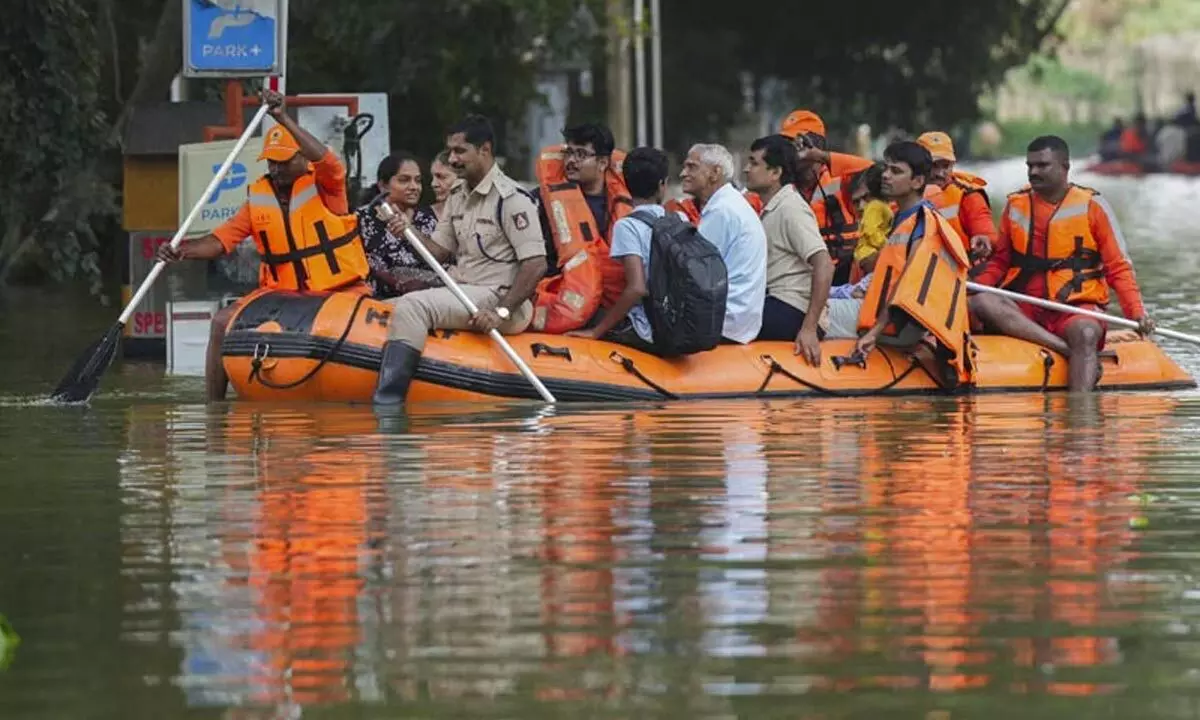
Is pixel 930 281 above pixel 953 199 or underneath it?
underneath

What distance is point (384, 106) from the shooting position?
65.4 feet

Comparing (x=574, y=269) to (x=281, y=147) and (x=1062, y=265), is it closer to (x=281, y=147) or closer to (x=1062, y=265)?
(x=281, y=147)

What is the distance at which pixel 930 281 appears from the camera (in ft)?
52.1

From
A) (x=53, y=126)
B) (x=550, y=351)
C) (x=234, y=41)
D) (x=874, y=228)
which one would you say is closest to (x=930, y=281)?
(x=874, y=228)

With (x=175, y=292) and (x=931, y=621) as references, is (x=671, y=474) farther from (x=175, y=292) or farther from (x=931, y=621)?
(x=175, y=292)

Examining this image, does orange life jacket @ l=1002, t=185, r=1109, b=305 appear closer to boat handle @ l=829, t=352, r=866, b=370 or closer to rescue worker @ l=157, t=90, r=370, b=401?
boat handle @ l=829, t=352, r=866, b=370

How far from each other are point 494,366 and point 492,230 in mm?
709

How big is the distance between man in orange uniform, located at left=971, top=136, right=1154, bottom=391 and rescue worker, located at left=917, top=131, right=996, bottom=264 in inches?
10.3

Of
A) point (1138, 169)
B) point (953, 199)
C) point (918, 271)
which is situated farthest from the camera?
point (1138, 169)

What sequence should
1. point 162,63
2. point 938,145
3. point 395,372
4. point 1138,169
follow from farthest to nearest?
1. point 1138,169
2. point 162,63
3. point 938,145
4. point 395,372

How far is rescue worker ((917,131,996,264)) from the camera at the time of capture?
1723 cm

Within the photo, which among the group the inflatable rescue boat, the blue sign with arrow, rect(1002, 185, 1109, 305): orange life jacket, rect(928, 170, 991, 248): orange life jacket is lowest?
rect(1002, 185, 1109, 305): orange life jacket

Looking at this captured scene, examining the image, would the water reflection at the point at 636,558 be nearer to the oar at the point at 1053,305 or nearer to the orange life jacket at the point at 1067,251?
the oar at the point at 1053,305

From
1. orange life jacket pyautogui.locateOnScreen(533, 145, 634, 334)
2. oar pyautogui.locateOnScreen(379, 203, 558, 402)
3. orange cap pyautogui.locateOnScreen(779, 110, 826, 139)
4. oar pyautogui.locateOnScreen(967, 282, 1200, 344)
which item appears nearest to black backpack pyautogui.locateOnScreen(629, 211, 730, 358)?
orange life jacket pyautogui.locateOnScreen(533, 145, 634, 334)
